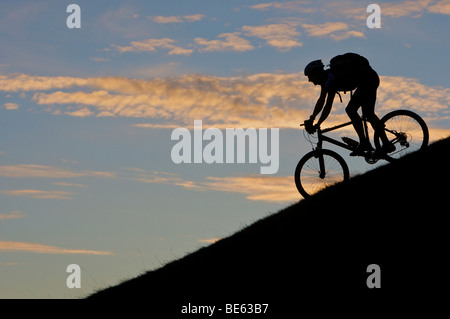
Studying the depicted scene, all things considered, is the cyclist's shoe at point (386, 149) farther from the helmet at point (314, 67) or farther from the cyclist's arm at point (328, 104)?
the helmet at point (314, 67)

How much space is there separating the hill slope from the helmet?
340 cm

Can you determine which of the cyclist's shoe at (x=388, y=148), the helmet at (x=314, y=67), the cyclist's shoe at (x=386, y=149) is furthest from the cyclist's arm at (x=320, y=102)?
the cyclist's shoe at (x=388, y=148)

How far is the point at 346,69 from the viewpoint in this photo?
16.8 metres

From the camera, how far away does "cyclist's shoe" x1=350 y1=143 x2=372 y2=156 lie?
17.2 metres

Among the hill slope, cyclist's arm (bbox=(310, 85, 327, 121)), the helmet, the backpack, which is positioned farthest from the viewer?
the backpack

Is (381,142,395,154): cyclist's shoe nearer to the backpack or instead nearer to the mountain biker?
the mountain biker

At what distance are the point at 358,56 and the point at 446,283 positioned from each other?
8052 mm

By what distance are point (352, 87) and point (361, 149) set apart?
1725mm

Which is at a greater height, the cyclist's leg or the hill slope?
the cyclist's leg

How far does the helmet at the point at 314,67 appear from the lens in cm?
1630

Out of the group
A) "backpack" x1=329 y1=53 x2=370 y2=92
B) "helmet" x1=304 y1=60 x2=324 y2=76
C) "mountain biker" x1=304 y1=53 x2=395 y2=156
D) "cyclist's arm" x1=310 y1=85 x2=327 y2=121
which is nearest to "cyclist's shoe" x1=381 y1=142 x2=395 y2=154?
"mountain biker" x1=304 y1=53 x2=395 y2=156

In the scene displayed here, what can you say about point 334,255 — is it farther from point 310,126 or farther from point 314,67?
point 314,67
